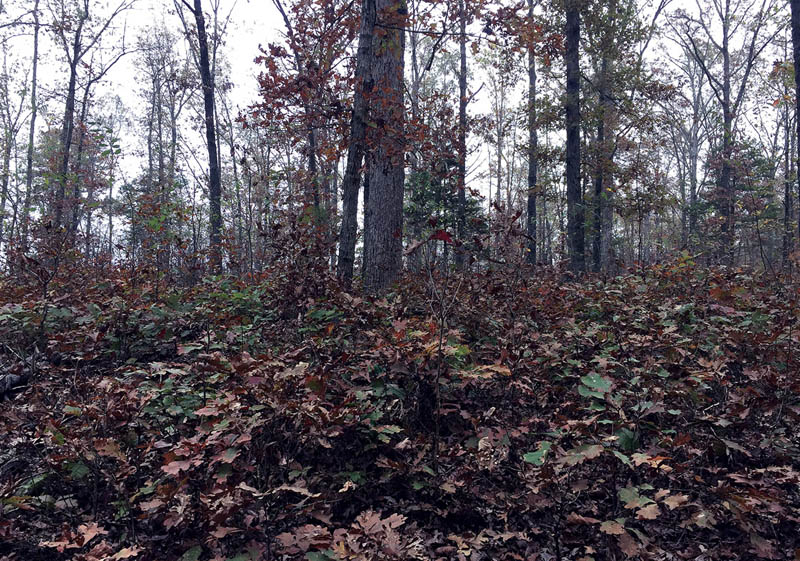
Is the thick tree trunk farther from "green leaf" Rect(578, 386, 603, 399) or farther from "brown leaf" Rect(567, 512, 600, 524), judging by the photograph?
"brown leaf" Rect(567, 512, 600, 524)

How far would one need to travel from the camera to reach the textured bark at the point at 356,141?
5.86 meters

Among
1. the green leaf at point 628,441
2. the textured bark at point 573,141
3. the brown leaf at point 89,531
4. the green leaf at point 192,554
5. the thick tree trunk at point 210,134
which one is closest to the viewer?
the brown leaf at point 89,531

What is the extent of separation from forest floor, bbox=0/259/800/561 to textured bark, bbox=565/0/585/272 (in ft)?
27.3

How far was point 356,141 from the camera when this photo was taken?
588cm

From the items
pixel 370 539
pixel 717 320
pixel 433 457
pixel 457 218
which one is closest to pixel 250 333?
pixel 433 457

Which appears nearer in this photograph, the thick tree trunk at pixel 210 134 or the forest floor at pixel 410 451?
the forest floor at pixel 410 451

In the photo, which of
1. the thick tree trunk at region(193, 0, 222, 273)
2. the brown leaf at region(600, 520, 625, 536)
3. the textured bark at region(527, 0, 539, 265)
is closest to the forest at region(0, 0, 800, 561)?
the brown leaf at region(600, 520, 625, 536)

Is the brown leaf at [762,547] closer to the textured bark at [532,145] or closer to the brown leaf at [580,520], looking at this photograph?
the brown leaf at [580,520]

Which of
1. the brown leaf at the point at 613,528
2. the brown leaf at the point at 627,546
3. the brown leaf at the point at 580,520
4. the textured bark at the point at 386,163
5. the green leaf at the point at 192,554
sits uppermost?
the textured bark at the point at 386,163

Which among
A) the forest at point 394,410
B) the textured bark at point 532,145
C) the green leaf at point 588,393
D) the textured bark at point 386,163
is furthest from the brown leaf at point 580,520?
the textured bark at point 532,145

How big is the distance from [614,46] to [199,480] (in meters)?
15.4

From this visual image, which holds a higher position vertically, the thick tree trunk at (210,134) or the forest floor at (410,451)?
the thick tree trunk at (210,134)

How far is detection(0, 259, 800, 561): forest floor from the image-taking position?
2326 millimetres

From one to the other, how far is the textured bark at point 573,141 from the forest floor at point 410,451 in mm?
8318
